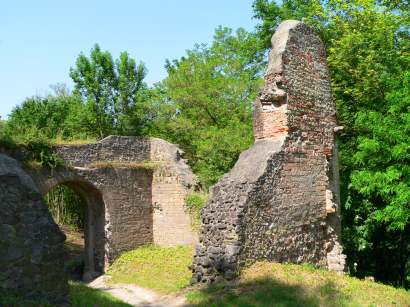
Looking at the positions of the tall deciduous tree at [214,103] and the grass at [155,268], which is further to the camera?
the tall deciduous tree at [214,103]

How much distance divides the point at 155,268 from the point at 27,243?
8203 mm

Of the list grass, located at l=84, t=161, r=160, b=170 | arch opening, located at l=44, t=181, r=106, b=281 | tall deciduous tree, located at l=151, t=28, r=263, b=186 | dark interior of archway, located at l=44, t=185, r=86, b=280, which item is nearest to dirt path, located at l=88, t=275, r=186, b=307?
arch opening, located at l=44, t=181, r=106, b=281

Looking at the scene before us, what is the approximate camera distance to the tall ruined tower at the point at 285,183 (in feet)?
30.0

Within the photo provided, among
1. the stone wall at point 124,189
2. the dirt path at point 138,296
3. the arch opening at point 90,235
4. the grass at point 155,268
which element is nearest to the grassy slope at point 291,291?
the dirt path at point 138,296

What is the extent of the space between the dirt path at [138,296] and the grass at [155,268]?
23 cm

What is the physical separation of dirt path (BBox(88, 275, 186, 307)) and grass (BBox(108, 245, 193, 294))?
23 centimetres

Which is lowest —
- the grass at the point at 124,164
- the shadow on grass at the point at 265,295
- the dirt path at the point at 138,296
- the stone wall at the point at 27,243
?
the dirt path at the point at 138,296

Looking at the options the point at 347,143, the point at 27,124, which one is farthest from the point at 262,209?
the point at 27,124

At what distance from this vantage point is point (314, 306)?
7.57 meters

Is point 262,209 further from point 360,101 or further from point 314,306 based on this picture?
point 360,101

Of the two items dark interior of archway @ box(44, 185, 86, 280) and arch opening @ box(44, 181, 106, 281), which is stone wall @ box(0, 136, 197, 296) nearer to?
arch opening @ box(44, 181, 106, 281)

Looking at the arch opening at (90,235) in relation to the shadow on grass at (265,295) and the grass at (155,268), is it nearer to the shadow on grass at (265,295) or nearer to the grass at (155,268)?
the grass at (155,268)

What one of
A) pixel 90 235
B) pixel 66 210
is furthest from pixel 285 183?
pixel 66 210

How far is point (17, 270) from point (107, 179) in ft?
31.0
